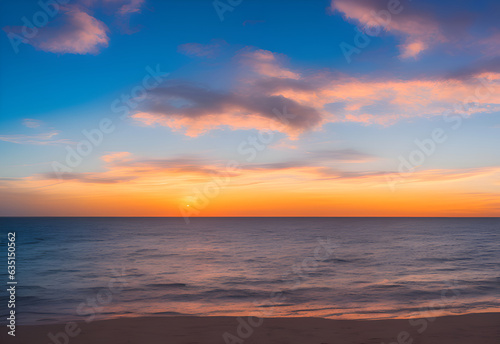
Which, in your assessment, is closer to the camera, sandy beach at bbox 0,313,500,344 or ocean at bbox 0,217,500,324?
sandy beach at bbox 0,313,500,344

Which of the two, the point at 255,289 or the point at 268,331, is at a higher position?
the point at 268,331

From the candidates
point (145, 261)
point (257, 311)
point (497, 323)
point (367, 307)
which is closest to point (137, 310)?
point (257, 311)

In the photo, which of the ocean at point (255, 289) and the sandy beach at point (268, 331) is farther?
the ocean at point (255, 289)

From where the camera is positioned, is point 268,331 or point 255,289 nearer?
point 268,331

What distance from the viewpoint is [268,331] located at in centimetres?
1177

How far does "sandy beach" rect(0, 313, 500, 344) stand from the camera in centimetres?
1074

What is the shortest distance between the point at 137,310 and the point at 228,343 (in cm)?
769

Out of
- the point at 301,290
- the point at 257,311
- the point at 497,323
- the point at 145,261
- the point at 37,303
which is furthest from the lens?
the point at 145,261

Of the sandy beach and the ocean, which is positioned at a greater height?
the sandy beach

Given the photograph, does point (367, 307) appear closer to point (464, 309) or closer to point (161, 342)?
point (464, 309)

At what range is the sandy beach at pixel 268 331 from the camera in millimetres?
10742

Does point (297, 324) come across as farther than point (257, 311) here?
No

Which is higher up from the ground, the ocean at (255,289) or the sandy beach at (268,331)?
the sandy beach at (268,331)

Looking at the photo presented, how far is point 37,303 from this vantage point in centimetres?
1802
